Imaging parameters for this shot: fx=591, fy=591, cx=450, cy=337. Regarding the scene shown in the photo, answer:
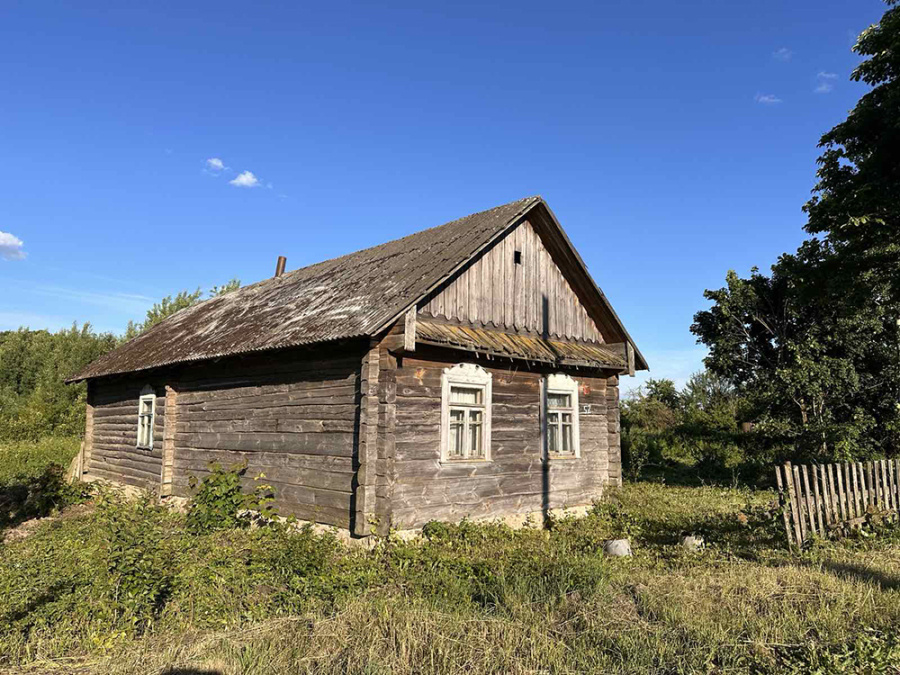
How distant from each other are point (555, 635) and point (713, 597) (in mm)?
1985

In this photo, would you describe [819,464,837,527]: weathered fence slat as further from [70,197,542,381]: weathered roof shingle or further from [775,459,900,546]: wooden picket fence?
[70,197,542,381]: weathered roof shingle

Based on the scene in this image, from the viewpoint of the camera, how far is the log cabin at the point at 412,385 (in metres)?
9.62

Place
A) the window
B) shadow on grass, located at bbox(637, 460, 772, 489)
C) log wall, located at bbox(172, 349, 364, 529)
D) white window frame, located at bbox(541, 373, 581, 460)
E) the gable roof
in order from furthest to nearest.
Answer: shadow on grass, located at bbox(637, 460, 772, 489) < the window < white window frame, located at bbox(541, 373, 581, 460) < the gable roof < log wall, located at bbox(172, 349, 364, 529)

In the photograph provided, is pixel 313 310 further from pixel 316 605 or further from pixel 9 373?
pixel 9 373

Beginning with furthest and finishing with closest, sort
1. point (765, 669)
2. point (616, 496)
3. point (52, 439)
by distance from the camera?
point (52, 439), point (616, 496), point (765, 669)

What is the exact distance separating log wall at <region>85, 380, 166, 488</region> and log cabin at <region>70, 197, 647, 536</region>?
0.31 feet

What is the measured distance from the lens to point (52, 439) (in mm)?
26094

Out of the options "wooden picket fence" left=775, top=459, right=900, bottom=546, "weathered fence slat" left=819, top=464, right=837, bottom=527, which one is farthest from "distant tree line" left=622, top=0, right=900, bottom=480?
"weathered fence slat" left=819, top=464, right=837, bottom=527

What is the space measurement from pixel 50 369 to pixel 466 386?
30546mm

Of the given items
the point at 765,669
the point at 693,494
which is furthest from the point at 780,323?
the point at 765,669

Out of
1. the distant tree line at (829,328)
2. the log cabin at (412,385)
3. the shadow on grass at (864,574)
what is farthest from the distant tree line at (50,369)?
the shadow on grass at (864,574)

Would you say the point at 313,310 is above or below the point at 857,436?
above

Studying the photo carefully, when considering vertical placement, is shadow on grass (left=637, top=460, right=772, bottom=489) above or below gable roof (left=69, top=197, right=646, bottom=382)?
below

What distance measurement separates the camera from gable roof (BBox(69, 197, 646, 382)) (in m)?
10.0
